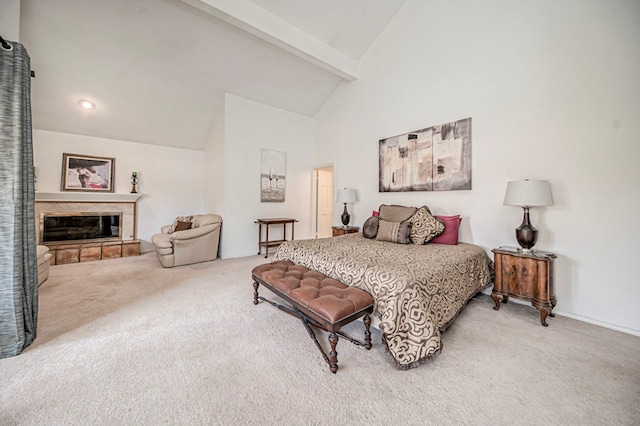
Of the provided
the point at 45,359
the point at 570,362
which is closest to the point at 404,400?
the point at 570,362

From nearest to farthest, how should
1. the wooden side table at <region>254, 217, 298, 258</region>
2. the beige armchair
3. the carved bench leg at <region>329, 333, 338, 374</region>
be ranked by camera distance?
the carved bench leg at <region>329, 333, 338, 374</region>, the beige armchair, the wooden side table at <region>254, 217, 298, 258</region>

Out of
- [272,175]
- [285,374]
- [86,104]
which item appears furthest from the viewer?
[272,175]

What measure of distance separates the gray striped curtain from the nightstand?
4.20m

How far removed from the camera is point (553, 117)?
2.62 metres

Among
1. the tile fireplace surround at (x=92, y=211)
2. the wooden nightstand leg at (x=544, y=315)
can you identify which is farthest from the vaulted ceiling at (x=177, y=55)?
the wooden nightstand leg at (x=544, y=315)

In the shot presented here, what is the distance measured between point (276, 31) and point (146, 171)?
4.13 metres

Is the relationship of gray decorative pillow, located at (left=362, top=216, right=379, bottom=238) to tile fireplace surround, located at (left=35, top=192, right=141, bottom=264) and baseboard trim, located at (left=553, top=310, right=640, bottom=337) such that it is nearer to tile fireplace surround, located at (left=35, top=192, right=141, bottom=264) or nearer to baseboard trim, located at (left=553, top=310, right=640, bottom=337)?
baseboard trim, located at (left=553, top=310, right=640, bottom=337)

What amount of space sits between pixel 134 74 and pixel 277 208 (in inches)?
133

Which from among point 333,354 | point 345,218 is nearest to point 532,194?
point 333,354

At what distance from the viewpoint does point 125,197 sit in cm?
512

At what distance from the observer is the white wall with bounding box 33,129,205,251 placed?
4598mm

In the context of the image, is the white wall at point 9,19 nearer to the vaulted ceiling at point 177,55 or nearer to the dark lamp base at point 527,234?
the vaulted ceiling at point 177,55

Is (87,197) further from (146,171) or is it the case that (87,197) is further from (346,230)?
(346,230)

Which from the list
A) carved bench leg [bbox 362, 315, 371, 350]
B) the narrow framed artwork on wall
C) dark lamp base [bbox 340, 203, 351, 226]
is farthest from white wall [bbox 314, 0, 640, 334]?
the narrow framed artwork on wall
